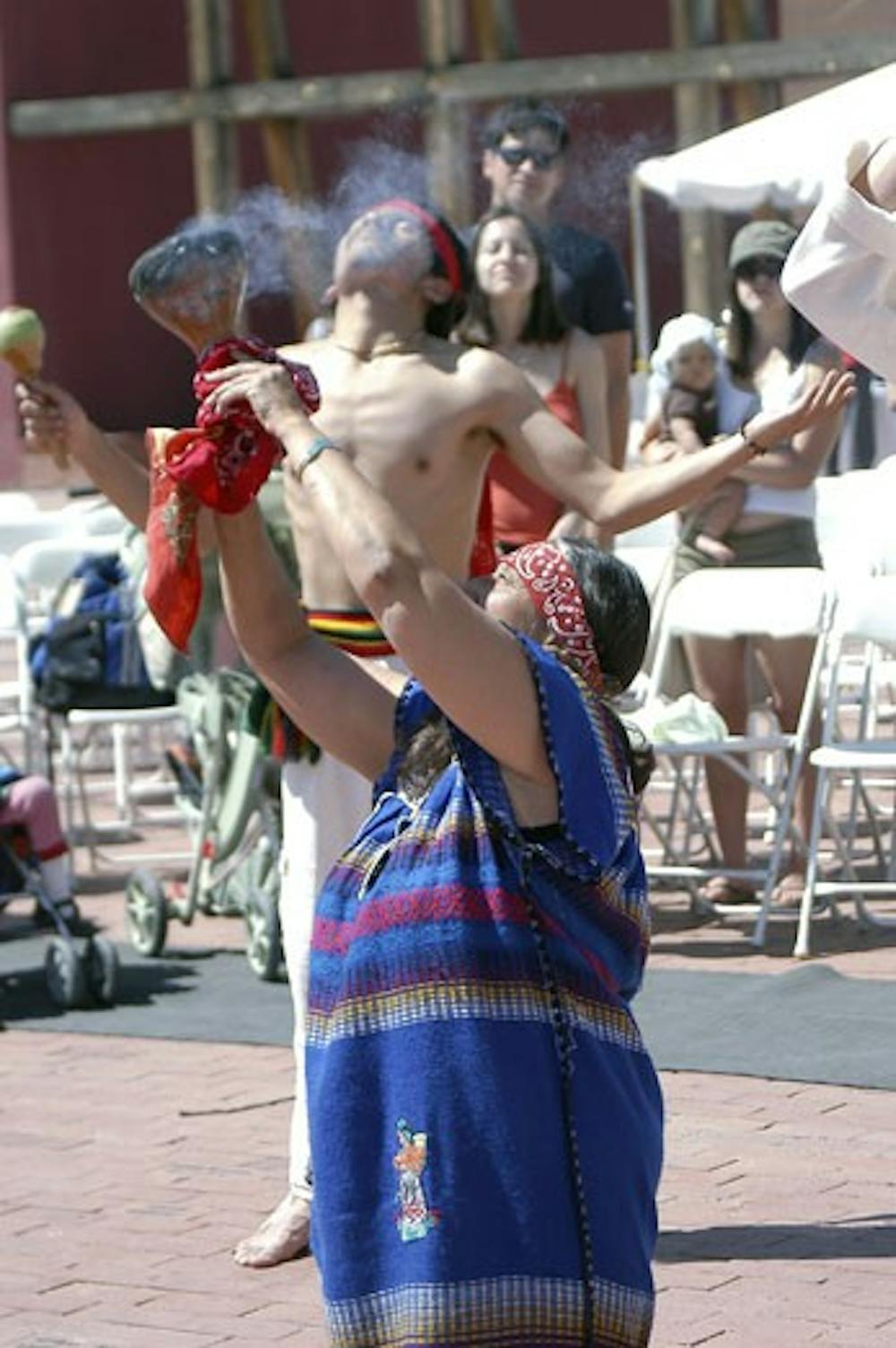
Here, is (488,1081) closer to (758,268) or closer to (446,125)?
(758,268)

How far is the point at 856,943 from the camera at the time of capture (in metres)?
8.17

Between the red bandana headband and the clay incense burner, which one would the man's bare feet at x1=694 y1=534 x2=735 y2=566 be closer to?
the clay incense burner

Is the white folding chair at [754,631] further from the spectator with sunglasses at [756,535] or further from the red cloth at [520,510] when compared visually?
the red cloth at [520,510]

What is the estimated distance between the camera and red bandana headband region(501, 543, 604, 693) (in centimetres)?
371

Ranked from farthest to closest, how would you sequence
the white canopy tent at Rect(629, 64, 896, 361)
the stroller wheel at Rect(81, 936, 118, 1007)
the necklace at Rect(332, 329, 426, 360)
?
1. the white canopy tent at Rect(629, 64, 896, 361)
2. the stroller wheel at Rect(81, 936, 118, 1007)
3. the necklace at Rect(332, 329, 426, 360)

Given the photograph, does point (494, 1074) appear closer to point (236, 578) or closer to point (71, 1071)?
point (236, 578)

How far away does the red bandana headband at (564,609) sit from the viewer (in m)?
3.71

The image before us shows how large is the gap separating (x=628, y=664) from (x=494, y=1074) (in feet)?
1.79

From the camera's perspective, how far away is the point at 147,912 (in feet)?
27.8

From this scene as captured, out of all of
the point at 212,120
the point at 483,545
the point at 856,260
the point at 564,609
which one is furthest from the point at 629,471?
the point at 212,120

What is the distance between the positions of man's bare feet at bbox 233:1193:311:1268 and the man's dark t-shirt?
13.3 ft

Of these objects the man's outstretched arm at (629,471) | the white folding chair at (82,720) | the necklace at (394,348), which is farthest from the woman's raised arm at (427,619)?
the white folding chair at (82,720)

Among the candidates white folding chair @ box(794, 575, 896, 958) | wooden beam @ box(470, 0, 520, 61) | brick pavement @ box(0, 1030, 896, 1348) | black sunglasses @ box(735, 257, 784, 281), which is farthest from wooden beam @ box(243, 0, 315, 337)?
brick pavement @ box(0, 1030, 896, 1348)

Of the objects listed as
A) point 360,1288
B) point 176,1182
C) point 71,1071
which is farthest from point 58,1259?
point 360,1288
